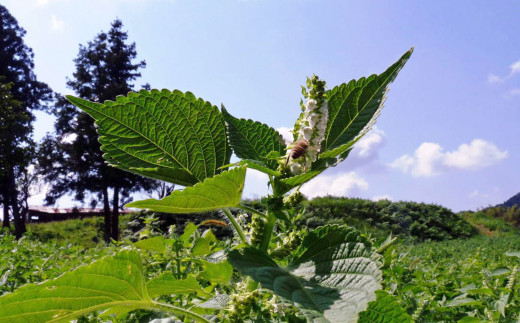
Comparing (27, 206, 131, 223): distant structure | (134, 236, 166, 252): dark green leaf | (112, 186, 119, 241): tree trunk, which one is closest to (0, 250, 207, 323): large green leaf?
(134, 236, 166, 252): dark green leaf

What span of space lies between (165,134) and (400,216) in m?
22.3

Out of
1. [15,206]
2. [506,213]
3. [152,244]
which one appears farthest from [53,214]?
[152,244]

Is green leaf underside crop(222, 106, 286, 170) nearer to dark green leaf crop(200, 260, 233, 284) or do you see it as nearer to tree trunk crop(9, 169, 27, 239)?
dark green leaf crop(200, 260, 233, 284)

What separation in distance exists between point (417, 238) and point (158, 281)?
812 inches

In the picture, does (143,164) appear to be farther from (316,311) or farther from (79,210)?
(79,210)

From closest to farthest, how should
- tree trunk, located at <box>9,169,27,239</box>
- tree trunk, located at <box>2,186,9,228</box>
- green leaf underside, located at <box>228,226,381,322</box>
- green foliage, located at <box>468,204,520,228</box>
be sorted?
green leaf underside, located at <box>228,226,381,322</box> → green foliage, located at <box>468,204,520,228</box> → tree trunk, located at <box>9,169,27,239</box> → tree trunk, located at <box>2,186,9,228</box>

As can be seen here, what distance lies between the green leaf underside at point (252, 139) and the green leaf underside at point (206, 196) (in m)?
0.18

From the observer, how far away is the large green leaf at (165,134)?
1.13 meters

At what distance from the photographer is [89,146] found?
3272 centimetres

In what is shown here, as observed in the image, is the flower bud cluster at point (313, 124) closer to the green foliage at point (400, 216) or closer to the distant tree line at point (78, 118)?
the green foliage at point (400, 216)

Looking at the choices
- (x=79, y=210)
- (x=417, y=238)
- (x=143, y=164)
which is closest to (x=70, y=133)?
(x=79, y=210)

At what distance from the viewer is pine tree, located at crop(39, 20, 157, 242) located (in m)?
32.7

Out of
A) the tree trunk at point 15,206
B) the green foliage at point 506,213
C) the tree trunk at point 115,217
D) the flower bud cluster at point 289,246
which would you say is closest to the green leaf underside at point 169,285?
the flower bud cluster at point 289,246

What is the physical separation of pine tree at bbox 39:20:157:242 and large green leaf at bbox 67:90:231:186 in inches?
1260
